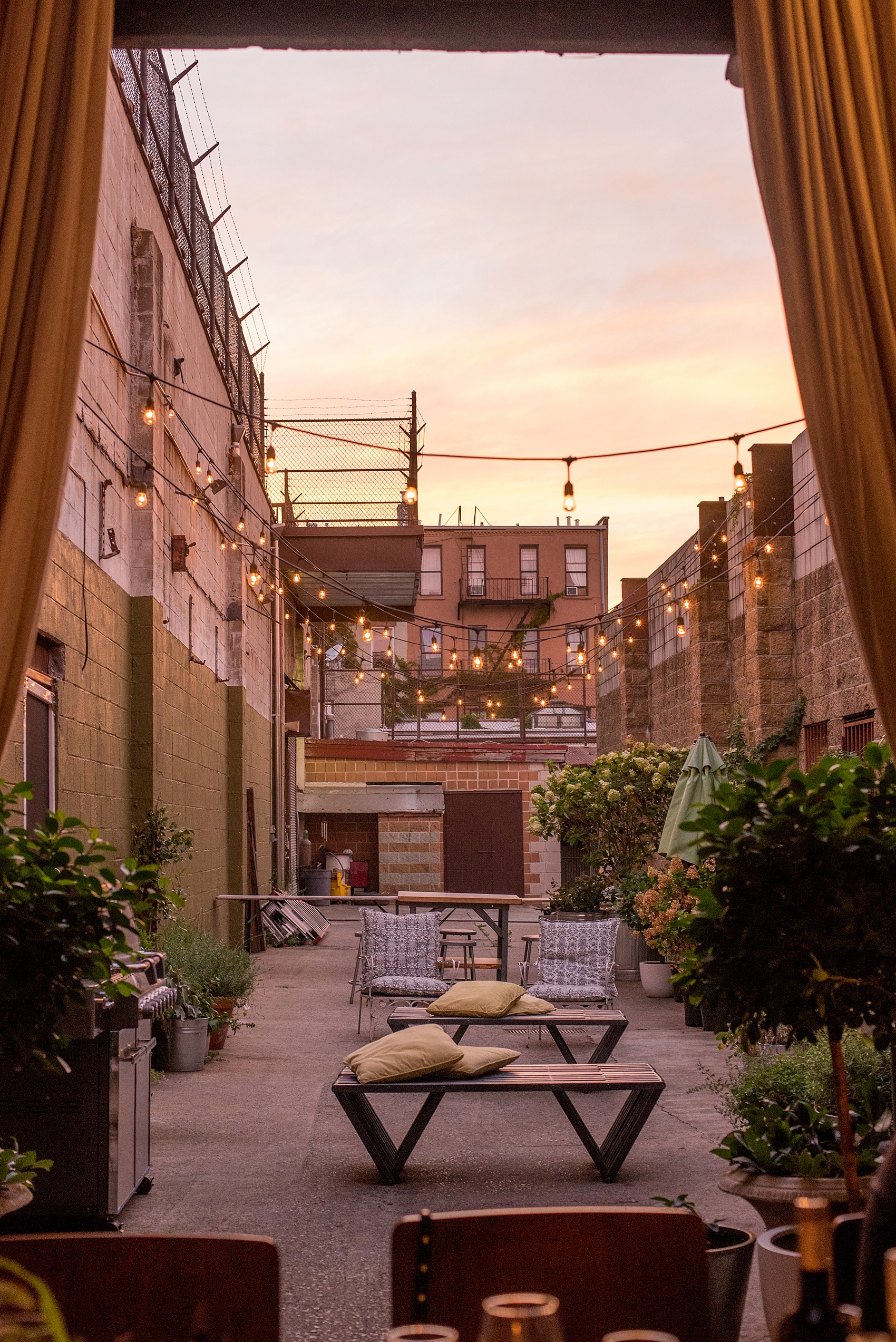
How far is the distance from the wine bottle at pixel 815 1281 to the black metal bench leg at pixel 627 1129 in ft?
14.7

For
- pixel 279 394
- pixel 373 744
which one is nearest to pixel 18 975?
pixel 279 394

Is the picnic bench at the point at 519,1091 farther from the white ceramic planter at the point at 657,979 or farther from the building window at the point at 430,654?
the building window at the point at 430,654

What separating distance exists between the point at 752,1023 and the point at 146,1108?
323 cm

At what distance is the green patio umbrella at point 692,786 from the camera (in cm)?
1070

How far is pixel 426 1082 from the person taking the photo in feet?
19.3

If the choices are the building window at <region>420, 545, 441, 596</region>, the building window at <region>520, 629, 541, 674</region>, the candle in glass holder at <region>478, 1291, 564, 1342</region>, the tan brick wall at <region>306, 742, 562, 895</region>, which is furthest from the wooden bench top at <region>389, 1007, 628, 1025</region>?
the building window at <region>420, 545, 441, 596</region>

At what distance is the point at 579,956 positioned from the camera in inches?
384

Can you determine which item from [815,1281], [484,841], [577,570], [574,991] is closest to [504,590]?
[577,570]

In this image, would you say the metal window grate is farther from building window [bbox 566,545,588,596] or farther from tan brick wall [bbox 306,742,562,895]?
building window [bbox 566,545,588,596]

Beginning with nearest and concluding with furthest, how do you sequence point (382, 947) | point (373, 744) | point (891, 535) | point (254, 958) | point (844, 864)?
point (891, 535), point (844, 864), point (382, 947), point (254, 958), point (373, 744)

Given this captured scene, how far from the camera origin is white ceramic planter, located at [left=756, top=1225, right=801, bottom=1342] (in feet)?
9.34

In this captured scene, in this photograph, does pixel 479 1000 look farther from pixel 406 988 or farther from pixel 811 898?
pixel 811 898

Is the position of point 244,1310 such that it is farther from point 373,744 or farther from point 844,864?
point 373,744

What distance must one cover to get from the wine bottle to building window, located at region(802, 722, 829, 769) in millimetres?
Answer: 10833
